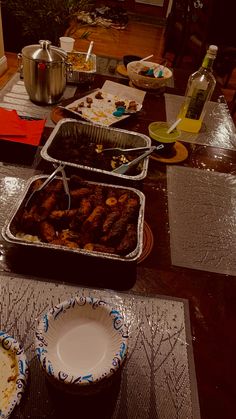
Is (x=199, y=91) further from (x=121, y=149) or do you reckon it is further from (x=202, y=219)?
(x=202, y=219)

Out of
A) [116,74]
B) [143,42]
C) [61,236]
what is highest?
[61,236]

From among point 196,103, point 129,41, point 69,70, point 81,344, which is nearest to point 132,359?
point 81,344

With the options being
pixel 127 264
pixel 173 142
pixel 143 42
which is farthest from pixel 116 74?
pixel 143 42

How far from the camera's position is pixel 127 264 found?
3.02 ft

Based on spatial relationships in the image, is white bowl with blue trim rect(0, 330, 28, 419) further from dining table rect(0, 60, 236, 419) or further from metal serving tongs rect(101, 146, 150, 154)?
metal serving tongs rect(101, 146, 150, 154)

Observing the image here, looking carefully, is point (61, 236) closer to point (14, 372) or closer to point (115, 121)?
point (14, 372)

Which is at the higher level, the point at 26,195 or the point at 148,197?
the point at 26,195

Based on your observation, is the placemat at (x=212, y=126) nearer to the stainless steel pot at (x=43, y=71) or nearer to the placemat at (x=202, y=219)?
the placemat at (x=202, y=219)

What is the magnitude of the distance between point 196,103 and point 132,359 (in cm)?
120

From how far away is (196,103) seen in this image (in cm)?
156

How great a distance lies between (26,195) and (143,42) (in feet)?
16.0

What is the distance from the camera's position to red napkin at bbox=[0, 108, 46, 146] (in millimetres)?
1232

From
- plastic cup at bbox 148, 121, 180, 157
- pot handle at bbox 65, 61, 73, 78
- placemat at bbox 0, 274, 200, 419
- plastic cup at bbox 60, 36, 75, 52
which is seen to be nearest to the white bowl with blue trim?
placemat at bbox 0, 274, 200, 419

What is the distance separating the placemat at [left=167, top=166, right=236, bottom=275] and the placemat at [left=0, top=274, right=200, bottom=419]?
19cm
